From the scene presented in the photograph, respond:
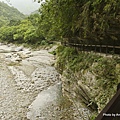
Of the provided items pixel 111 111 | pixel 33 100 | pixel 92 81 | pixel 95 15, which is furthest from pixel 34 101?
pixel 111 111

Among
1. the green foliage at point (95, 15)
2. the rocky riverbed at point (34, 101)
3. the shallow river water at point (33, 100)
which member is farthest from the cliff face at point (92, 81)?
the green foliage at point (95, 15)

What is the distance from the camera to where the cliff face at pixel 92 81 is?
247 inches

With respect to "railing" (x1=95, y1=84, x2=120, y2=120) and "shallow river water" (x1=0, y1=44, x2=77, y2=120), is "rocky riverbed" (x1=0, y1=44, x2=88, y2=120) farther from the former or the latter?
"railing" (x1=95, y1=84, x2=120, y2=120)

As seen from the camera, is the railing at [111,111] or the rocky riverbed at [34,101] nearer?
the railing at [111,111]

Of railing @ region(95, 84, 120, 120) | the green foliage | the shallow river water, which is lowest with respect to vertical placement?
the shallow river water

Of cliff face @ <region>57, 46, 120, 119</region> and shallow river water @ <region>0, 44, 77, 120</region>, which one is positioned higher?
cliff face @ <region>57, 46, 120, 119</region>

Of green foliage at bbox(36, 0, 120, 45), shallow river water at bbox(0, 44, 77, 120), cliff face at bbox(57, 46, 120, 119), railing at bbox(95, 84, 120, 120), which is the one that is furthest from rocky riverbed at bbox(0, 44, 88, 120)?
railing at bbox(95, 84, 120, 120)

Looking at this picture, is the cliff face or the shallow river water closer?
the cliff face

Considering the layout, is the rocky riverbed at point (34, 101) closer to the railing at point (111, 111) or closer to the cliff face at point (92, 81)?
the cliff face at point (92, 81)

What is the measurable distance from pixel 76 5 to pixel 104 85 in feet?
13.7

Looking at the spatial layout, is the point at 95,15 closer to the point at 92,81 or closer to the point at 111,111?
the point at 92,81

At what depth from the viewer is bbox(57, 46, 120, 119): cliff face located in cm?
628

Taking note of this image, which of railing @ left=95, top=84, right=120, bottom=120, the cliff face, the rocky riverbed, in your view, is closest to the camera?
railing @ left=95, top=84, right=120, bottom=120

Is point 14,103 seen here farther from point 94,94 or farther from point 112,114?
point 112,114
